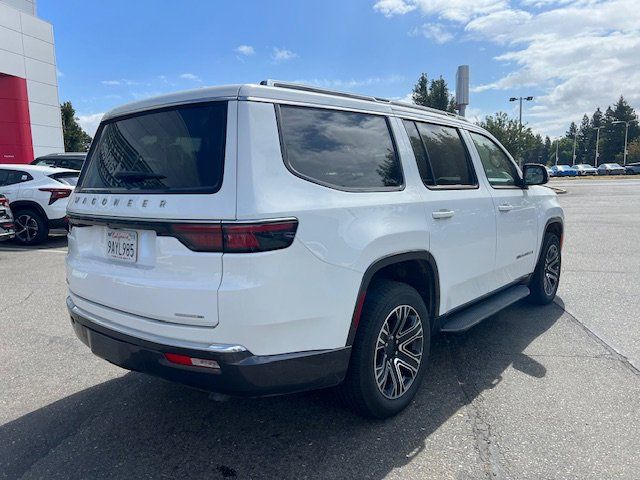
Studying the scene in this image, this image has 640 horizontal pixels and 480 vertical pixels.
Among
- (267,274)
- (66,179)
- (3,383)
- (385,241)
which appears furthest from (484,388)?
(66,179)

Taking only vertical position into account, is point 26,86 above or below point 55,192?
above

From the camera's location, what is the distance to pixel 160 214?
8.12 ft

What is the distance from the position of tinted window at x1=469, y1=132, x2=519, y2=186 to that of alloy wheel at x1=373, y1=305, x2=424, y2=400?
1.75 m

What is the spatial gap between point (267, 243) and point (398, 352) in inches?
53.0

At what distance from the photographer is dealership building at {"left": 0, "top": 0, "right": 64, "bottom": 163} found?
77.2 feet

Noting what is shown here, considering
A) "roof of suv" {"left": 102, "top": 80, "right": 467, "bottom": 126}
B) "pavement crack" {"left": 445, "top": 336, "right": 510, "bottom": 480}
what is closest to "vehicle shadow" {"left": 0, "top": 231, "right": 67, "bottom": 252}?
"roof of suv" {"left": 102, "top": 80, "right": 467, "bottom": 126}

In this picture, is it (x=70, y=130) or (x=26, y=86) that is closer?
(x=26, y=86)

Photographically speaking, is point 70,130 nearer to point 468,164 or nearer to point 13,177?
point 13,177

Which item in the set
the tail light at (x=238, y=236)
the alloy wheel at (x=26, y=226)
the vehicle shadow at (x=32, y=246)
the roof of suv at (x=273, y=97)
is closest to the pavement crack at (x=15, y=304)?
the roof of suv at (x=273, y=97)

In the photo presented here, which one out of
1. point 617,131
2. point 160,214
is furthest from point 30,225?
point 617,131

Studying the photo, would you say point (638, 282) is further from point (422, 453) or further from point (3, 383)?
point (3, 383)

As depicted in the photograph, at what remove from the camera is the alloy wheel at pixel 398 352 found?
302 cm

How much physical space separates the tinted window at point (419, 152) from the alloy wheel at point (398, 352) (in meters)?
0.94

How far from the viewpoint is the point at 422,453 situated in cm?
275
